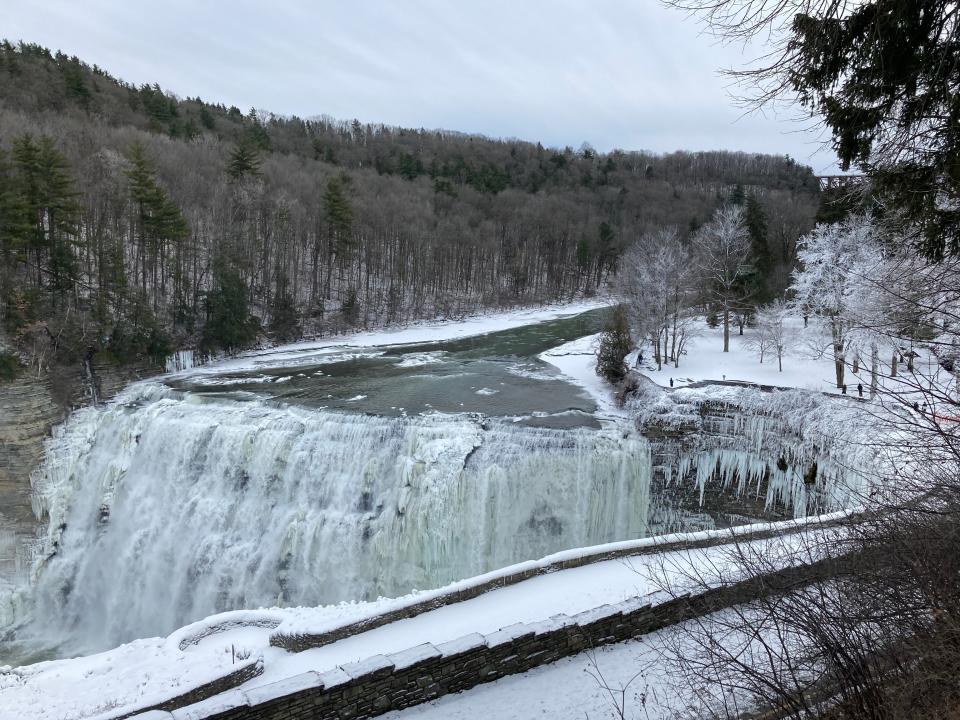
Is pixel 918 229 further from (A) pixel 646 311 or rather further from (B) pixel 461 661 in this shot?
(A) pixel 646 311

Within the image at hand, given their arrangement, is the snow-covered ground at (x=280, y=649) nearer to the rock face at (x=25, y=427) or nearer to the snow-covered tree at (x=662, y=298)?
the rock face at (x=25, y=427)

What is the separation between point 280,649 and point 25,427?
17.2 meters

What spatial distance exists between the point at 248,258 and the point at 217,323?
8595 mm

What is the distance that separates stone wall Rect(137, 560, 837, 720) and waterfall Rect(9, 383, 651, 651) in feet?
26.6

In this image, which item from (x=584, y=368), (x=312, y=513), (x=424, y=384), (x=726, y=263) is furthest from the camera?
(x=726, y=263)

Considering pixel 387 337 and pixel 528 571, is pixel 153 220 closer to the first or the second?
pixel 387 337

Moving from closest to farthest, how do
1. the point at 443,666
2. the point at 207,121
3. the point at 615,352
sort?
the point at 443,666 → the point at 615,352 → the point at 207,121

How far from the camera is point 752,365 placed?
24.3 metres

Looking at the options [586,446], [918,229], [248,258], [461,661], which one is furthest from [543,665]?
[248,258]

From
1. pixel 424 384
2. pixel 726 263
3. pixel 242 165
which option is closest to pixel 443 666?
pixel 424 384

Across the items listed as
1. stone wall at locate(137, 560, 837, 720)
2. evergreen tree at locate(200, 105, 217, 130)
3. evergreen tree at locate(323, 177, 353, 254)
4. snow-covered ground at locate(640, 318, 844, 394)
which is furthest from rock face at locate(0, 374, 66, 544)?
evergreen tree at locate(200, 105, 217, 130)

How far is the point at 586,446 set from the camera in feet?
55.2

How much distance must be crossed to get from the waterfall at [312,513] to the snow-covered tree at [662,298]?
9.96 m

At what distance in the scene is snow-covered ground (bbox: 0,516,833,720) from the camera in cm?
896
